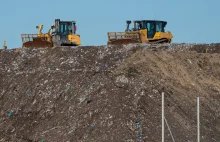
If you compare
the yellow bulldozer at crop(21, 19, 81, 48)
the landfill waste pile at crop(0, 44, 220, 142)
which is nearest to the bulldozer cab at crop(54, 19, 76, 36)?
the yellow bulldozer at crop(21, 19, 81, 48)

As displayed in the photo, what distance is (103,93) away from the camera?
3575cm

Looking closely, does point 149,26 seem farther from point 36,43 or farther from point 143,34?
point 36,43

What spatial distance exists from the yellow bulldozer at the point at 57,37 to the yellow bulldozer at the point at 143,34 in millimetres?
3565

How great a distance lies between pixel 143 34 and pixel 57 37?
20.0 ft

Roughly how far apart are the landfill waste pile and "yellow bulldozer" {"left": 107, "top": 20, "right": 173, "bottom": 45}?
4.71 metres

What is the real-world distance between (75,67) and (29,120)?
20.6 feet

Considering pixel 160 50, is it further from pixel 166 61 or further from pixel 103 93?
pixel 103 93

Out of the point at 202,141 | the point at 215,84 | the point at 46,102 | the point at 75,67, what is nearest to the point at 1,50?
the point at 75,67

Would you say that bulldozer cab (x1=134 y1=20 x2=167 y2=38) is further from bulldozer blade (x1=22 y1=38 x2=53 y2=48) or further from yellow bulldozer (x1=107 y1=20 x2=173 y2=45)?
bulldozer blade (x1=22 y1=38 x2=53 y2=48)

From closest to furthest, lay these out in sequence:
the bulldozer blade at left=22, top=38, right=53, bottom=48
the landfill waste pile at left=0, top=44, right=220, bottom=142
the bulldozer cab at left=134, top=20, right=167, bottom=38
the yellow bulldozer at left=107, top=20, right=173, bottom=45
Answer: the landfill waste pile at left=0, top=44, right=220, bottom=142, the yellow bulldozer at left=107, top=20, right=173, bottom=45, the bulldozer cab at left=134, top=20, right=167, bottom=38, the bulldozer blade at left=22, top=38, right=53, bottom=48

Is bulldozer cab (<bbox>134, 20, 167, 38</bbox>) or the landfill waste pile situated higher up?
bulldozer cab (<bbox>134, 20, 167, 38</bbox>)

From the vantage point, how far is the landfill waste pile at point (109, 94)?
3328cm

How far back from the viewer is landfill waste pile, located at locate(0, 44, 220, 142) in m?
33.3

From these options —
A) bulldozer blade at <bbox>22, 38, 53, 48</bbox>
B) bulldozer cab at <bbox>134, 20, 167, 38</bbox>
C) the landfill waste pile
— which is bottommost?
the landfill waste pile
